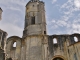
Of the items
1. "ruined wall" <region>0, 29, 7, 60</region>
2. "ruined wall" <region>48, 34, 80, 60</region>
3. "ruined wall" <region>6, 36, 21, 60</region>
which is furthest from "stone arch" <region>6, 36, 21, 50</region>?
"ruined wall" <region>0, 29, 7, 60</region>

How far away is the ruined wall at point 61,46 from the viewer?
20.5 m

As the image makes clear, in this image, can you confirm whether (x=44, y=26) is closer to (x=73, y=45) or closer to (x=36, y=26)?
(x=36, y=26)

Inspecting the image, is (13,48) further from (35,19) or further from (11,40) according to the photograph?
(35,19)

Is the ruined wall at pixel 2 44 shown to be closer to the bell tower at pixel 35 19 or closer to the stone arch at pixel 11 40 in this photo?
the stone arch at pixel 11 40

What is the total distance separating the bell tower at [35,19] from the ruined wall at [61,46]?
7.95ft

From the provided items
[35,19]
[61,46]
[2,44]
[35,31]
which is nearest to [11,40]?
[35,31]

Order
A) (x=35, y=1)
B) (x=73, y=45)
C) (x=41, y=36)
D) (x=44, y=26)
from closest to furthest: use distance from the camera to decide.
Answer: (x=73, y=45)
(x=41, y=36)
(x=44, y=26)
(x=35, y=1)

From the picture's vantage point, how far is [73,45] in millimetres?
20156

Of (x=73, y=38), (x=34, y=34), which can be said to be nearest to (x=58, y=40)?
(x=73, y=38)

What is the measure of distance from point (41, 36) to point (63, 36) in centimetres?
367

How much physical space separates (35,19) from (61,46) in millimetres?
6888

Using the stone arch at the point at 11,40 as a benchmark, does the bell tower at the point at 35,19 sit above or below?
above

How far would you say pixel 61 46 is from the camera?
69.7 ft

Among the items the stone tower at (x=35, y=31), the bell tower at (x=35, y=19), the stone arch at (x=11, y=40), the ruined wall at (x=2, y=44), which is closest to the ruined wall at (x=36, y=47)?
the stone tower at (x=35, y=31)
